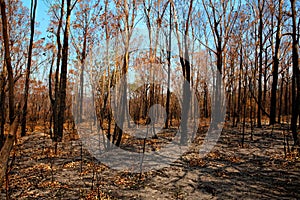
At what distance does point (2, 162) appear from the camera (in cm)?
241

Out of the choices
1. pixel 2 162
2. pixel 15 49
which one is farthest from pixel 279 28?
pixel 2 162

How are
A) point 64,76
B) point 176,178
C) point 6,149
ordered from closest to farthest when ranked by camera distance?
point 6,149 < point 176,178 < point 64,76

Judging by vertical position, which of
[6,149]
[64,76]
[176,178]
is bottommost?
[176,178]

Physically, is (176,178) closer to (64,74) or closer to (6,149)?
(6,149)

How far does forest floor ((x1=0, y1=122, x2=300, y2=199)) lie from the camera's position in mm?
4727

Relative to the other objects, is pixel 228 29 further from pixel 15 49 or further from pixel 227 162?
pixel 15 49

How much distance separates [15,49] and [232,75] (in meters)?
13.4

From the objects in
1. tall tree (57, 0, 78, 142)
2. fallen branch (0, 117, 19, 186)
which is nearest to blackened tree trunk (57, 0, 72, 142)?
tall tree (57, 0, 78, 142)

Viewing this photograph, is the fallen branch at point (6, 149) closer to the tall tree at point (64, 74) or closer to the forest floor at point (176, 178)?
the forest floor at point (176, 178)

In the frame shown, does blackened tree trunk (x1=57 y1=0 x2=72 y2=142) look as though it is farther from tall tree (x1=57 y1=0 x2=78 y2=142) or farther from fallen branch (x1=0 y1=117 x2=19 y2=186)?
fallen branch (x1=0 y1=117 x2=19 y2=186)

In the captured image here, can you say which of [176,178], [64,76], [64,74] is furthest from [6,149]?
[64,74]

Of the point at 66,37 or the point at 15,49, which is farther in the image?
the point at 15,49

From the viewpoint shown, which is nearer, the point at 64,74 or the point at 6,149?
the point at 6,149

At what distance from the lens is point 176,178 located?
5.74 meters
